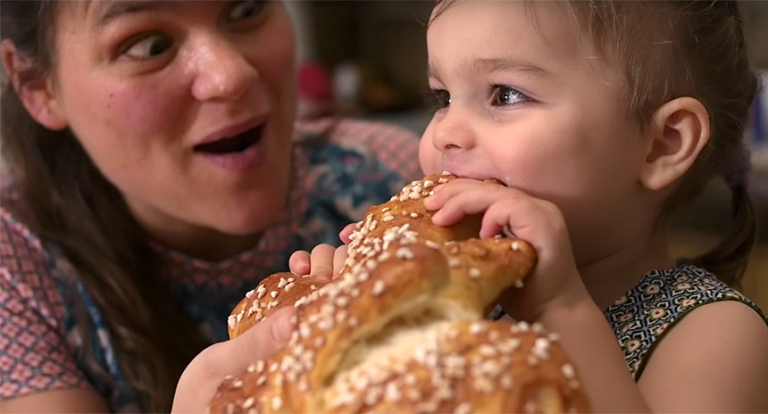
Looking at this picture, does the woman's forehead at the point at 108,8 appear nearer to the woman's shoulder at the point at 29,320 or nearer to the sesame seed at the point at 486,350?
the woman's shoulder at the point at 29,320

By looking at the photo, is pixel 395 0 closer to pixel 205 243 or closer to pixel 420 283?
pixel 205 243

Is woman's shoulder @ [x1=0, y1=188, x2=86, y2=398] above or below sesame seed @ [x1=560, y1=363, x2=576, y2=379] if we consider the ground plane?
below

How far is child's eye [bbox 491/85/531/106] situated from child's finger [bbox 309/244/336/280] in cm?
28

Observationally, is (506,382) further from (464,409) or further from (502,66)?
(502,66)

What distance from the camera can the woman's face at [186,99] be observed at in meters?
1.39

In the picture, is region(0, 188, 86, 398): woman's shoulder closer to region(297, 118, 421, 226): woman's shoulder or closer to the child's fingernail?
region(297, 118, 421, 226): woman's shoulder

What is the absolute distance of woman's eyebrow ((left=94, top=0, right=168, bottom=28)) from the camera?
1.34 meters

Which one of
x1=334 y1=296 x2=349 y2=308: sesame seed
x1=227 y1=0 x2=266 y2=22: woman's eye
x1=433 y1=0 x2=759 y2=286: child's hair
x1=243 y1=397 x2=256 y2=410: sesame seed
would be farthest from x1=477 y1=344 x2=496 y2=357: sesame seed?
x1=227 y1=0 x2=266 y2=22: woman's eye

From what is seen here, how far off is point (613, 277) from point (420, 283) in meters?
0.50

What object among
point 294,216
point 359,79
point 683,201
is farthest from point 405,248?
point 359,79

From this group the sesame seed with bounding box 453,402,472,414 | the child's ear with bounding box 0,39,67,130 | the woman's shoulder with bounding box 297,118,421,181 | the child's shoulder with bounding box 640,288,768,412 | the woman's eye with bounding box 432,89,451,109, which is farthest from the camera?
the woman's shoulder with bounding box 297,118,421,181

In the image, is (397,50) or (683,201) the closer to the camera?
(683,201)

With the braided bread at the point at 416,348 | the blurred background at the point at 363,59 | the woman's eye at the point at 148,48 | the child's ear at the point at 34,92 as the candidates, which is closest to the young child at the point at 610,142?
the braided bread at the point at 416,348

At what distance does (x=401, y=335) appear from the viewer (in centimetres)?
69
